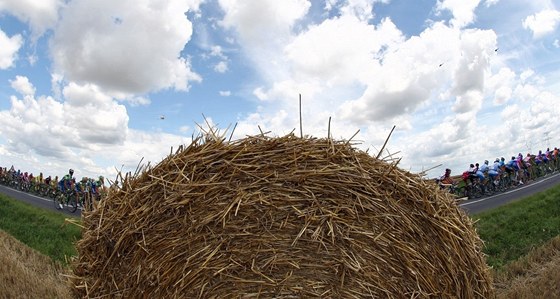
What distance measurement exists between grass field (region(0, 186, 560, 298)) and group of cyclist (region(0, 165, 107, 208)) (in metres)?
1.39

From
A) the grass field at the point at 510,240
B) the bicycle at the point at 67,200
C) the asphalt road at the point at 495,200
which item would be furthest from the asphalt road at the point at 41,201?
the asphalt road at the point at 495,200

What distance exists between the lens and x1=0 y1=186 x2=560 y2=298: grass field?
6629 millimetres

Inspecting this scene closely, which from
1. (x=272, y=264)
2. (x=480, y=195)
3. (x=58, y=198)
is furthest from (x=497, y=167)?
(x=272, y=264)

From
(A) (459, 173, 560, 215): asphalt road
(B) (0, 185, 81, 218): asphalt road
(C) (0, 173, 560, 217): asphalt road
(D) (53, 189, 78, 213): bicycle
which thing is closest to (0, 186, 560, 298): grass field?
(C) (0, 173, 560, 217): asphalt road

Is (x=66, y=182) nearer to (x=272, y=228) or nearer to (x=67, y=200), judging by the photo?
(x=67, y=200)

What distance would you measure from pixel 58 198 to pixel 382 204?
2248 centimetres

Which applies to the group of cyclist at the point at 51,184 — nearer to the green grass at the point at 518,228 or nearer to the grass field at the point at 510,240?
the grass field at the point at 510,240

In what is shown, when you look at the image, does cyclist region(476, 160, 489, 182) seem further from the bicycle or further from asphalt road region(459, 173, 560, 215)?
the bicycle

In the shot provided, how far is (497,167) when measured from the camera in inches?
1007

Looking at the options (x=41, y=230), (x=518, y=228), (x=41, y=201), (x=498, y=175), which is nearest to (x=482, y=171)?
(x=498, y=175)

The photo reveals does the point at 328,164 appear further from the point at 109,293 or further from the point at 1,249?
the point at 1,249

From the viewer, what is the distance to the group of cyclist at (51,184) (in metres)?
20.8

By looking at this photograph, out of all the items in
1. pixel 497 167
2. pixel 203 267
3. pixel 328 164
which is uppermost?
pixel 497 167

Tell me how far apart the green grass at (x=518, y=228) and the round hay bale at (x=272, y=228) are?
5066 mm
